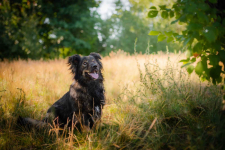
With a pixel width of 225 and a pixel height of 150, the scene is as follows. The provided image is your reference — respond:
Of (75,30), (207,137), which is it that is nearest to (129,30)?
(75,30)

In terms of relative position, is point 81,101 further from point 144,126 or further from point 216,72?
point 216,72

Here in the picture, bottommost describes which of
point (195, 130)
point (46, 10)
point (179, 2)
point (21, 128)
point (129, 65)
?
point (21, 128)

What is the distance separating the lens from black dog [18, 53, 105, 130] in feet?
8.77

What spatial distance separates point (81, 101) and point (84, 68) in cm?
75

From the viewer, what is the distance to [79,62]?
3166mm

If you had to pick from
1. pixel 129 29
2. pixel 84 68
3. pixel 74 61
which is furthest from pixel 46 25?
pixel 84 68

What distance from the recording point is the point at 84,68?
10.00ft

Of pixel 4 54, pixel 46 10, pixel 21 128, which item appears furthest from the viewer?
pixel 46 10

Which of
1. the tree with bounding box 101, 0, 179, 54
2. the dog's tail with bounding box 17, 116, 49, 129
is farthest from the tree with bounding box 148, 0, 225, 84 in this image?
the tree with bounding box 101, 0, 179, 54

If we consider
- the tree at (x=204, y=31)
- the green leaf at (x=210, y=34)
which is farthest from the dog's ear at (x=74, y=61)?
the green leaf at (x=210, y=34)

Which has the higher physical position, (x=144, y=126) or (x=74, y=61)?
(x=74, y=61)

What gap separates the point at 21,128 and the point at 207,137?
3075 mm

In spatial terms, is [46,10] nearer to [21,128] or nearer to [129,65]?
[129,65]

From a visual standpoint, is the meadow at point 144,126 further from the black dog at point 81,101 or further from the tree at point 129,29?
the tree at point 129,29
